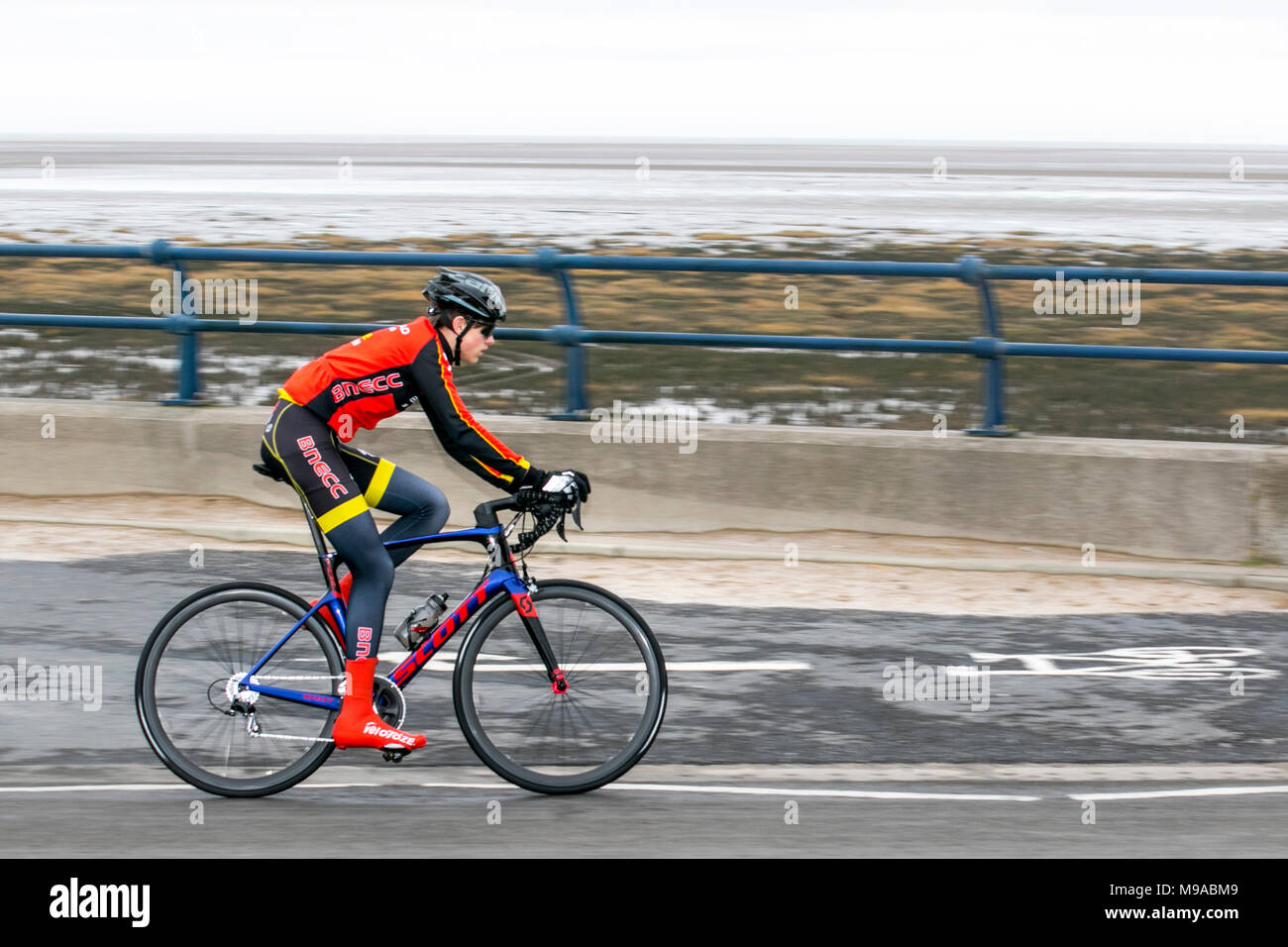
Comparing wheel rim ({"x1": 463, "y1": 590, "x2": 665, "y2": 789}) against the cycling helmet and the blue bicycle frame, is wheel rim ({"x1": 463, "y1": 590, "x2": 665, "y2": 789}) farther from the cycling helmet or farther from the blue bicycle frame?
the cycling helmet

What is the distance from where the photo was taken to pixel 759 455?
10.4 metres

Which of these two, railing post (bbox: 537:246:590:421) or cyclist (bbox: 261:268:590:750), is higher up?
railing post (bbox: 537:246:590:421)

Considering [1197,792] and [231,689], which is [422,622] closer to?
[231,689]

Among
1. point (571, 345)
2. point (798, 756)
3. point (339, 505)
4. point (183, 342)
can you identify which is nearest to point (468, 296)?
point (339, 505)

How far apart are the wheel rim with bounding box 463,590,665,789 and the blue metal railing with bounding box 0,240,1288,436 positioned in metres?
4.68

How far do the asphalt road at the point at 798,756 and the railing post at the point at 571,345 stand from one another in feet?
7.04

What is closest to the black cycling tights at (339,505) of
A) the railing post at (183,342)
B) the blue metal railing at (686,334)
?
the blue metal railing at (686,334)

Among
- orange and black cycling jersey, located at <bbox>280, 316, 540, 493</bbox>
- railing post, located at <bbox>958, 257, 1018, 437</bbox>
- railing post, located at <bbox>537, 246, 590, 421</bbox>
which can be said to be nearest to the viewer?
orange and black cycling jersey, located at <bbox>280, 316, 540, 493</bbox>

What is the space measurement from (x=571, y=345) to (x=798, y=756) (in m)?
4.67

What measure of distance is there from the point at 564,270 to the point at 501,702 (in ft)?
16.8

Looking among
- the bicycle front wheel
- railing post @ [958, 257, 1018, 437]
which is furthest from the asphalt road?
railing post @ [958, 257, 1018, 437]

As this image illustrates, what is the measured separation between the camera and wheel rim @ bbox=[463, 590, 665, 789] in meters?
5.92

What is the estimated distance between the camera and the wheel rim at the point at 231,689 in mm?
5945

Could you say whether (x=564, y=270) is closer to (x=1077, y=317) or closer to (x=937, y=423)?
(x=937, y=423)
